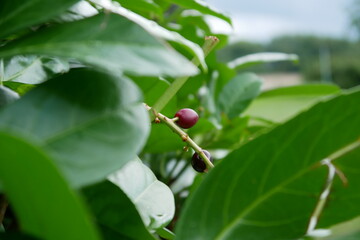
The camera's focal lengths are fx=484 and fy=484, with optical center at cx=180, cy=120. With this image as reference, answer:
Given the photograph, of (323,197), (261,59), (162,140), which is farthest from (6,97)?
(261,59)

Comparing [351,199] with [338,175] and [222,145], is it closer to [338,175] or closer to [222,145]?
[338,175]

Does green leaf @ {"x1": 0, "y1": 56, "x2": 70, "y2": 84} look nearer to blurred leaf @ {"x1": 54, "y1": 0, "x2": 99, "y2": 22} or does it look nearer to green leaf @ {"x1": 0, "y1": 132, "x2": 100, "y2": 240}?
blurred leaf @ {"x1": 54, "y1": 0, "x2": 99, "y2": 22}

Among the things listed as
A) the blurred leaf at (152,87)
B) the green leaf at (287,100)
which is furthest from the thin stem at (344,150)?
the green leaf at (287,100)

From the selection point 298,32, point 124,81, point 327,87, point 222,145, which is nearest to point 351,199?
point 124,81

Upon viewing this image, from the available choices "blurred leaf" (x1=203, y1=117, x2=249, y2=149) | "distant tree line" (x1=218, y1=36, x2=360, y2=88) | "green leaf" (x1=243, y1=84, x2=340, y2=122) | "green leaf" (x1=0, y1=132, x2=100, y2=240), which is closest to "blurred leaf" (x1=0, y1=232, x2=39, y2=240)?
"green leaf" (x1=0, y1=132, x2=100, y2=240)

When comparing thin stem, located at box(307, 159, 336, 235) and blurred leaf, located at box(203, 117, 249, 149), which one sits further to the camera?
blurred leaf, located at box(203, 117, 249, 149)
